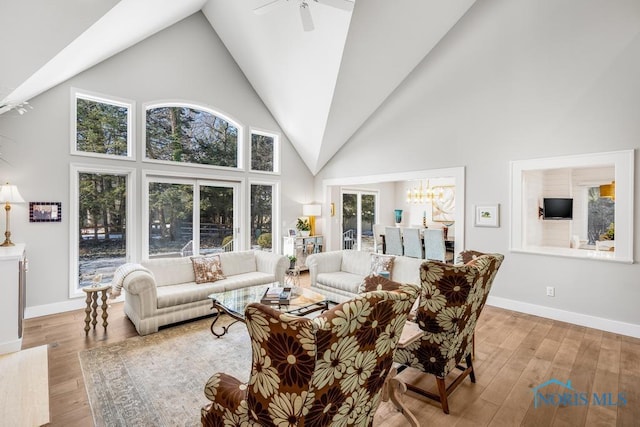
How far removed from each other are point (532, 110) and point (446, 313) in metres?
3.75

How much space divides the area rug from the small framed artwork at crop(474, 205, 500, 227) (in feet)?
12.6

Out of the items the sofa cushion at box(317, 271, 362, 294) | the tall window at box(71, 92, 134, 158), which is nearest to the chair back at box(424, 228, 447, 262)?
the sofa cushion at box(317, 271, 362, 294)

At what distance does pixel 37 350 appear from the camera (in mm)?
3133

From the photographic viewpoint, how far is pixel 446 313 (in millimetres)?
2035

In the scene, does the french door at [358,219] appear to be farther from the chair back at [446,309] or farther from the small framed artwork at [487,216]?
the chair back at [446,309]

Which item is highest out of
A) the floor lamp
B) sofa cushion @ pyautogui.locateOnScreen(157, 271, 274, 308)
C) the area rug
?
the floor lamp

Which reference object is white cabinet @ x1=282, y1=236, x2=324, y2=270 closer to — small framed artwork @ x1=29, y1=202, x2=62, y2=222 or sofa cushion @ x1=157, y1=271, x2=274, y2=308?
sofa cushion @ x1=157, y1=271, x2=274, y2=308

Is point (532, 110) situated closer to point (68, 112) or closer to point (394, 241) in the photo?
point (394, 241)

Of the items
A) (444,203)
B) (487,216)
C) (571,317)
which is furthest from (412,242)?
(444,203)

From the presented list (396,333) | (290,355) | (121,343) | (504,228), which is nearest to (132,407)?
(121,343)

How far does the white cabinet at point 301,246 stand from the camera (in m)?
6.79

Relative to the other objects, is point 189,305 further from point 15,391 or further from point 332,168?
point 332,168

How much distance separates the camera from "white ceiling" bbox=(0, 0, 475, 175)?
296 cm

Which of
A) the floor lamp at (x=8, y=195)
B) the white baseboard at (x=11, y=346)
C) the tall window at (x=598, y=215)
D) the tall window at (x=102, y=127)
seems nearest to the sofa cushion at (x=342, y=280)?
the white baseboard at (x=11, y=346)
